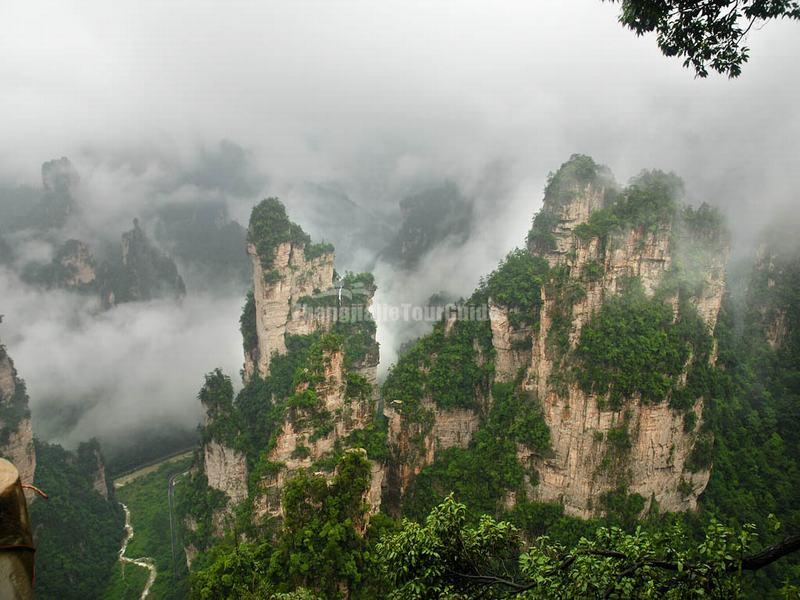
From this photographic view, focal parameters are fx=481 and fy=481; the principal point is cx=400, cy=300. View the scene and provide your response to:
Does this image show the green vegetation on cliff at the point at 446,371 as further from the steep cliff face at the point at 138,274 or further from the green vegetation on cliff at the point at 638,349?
the steep cliff face at the point at 138,274

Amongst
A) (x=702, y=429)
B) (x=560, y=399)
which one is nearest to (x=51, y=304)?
(x=560, y=399)

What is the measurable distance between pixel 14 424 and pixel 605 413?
129 ft

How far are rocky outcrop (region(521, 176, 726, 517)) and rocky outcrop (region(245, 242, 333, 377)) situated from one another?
70.5ft

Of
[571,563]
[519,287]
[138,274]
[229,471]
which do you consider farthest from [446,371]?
[138,274]

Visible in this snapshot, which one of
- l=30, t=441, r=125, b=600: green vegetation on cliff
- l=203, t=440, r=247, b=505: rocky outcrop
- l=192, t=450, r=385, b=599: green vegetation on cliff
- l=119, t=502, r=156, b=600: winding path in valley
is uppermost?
l=192, t=450, r=385, b=599: green vegetation on cliff

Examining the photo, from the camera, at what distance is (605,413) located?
897 inches

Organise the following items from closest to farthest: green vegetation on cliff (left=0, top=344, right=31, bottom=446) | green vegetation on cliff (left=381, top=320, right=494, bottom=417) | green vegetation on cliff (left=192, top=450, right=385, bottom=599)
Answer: green vegetation on cliff (left=192, top=450, right=385, bottom=599) → green vegetation on cliff (left=381, top=320, right=494, bottom=417) → green vegetation on cliff (left=0, top=344, right=31, bottom=446)

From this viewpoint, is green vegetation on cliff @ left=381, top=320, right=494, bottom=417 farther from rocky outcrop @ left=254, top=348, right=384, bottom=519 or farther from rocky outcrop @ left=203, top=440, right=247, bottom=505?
rocky outcrop @ left=203, top=440, right=247, bottom=505

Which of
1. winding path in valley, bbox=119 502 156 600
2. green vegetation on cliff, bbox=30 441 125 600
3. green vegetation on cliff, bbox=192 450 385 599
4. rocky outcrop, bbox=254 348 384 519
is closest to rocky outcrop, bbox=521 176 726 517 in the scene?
rocky outcrop, bbox=254 348 384 519

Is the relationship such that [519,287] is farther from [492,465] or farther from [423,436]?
[492,465]

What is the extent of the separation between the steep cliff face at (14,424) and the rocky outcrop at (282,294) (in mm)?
17101

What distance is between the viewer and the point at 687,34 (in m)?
7.60

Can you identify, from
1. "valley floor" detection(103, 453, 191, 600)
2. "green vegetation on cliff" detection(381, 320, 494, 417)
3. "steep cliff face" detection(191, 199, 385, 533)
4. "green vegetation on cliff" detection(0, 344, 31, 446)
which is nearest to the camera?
"steep cliff face" detection(191, 199, 385, 533)

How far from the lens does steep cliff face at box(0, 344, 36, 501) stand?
3403 centimetres
